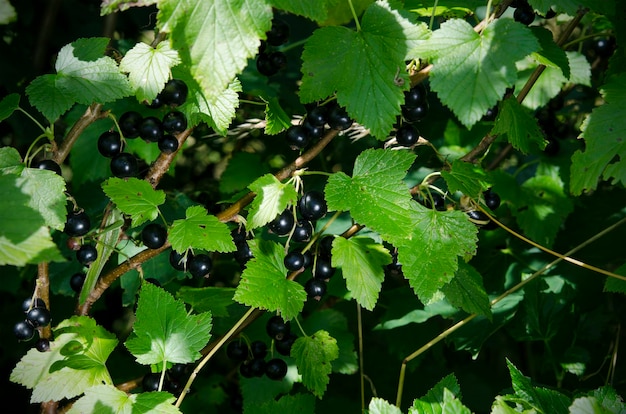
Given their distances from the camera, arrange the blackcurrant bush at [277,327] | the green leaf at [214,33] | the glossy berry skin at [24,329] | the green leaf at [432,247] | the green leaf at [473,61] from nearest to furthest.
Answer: the green leaf at [214,33], the green leaf at [473,61], the green leaf at [432,247], the glossy berry skin at [24,329], the blackcurrant bush at [277,327]

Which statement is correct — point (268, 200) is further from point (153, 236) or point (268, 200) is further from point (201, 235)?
point (153, 236)

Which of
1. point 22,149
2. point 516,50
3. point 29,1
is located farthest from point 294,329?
point 29,1

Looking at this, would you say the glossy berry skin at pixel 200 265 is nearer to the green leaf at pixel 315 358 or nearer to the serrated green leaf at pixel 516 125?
the green leaf at pixel 315 358

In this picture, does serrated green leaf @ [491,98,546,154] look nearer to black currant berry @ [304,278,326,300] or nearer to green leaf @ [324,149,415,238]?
green leaf @ [324,149,415,238]

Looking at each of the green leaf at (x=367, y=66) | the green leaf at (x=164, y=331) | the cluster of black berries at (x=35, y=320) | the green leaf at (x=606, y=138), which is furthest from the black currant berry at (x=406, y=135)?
the cluster of black berries at (x=35, y=320)

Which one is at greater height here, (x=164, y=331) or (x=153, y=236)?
(x=153, y=236)

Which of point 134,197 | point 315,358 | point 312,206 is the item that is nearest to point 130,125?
point 134,197

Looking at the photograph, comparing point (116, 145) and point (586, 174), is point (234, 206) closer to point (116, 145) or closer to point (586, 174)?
point (116, 145)

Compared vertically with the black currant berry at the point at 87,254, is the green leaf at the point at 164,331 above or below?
below
